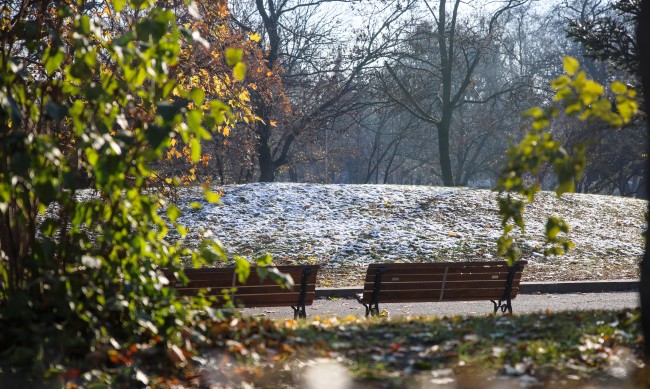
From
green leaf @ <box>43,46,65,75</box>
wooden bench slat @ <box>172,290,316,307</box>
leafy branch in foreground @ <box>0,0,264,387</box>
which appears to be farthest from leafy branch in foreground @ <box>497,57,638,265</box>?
wooden bench slat @ <box>172,290,316,307</box>

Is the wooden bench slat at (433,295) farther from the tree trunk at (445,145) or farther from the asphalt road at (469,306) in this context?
the tree trunk at (445,145)

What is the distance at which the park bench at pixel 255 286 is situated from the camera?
9.23m

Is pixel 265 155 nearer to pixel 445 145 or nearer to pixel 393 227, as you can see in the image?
pixel 445 145

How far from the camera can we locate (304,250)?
54.1 feet

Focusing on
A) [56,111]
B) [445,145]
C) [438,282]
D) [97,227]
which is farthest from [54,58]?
[445,145]

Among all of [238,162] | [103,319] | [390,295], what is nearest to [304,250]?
[390,295]

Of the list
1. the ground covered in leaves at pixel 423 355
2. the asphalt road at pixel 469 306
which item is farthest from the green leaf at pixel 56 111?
the asphalt road at pixel 469 306

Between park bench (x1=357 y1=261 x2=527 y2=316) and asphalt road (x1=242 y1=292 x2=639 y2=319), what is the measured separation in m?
0.53

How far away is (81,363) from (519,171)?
263 cm

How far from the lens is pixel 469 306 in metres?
12.3

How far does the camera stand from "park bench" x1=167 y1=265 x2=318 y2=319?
9.23 metres

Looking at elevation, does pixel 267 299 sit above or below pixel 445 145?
below

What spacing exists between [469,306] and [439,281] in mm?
2062

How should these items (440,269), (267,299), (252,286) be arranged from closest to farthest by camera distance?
(252,286) < (267,299) < (440,269)
